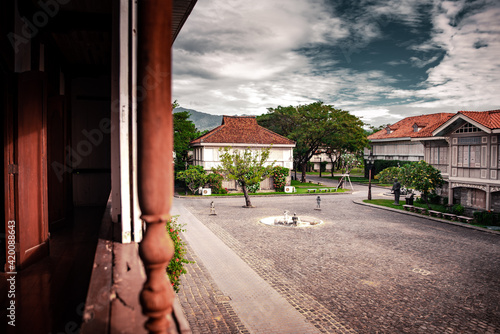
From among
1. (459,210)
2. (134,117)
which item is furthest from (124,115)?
(459,210)

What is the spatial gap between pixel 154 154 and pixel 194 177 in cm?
2959

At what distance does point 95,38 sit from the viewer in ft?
23.9

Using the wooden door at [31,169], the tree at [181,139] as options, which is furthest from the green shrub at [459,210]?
the tree at [181,139]

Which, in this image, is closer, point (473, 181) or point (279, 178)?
point (473, 181)

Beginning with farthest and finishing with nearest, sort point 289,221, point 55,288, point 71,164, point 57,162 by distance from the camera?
point 289,221
point 71,164
point 57,162
point 55,288

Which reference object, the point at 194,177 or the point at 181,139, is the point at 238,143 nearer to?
the point at 194,177

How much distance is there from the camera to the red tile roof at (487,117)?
20223 millimetres

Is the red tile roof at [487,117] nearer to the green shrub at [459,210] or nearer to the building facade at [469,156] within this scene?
the building facade at [469,156]

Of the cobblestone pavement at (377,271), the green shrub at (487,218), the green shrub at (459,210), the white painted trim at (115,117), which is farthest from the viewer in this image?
the green shrub at (459,210)

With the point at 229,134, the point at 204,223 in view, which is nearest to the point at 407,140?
the point at 229,134

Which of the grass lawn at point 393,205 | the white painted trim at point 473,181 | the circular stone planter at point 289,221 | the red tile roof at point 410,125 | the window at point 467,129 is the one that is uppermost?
the red tile roof at point 410,125

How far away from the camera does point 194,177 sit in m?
31.1

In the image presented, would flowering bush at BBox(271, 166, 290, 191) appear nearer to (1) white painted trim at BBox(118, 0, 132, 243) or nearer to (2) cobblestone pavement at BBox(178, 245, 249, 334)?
(2) cobblestone pavement at BBox(178, 245, 249, 334)

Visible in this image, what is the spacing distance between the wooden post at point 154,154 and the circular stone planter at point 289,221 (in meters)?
16.5
